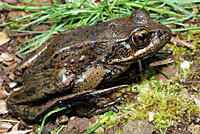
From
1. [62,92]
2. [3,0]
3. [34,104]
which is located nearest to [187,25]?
[62,92]

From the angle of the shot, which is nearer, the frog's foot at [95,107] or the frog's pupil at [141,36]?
the frog's pupil at [141,36]

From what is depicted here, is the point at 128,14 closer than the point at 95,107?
No

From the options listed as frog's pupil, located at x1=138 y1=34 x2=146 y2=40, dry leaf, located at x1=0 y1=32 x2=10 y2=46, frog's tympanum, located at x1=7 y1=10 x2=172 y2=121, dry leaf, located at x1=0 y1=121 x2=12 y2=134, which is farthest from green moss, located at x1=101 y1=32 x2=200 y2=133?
dry leaf, located at x1=0 y1=32 x2=10 y2=46

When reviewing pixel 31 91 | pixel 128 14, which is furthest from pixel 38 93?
pixel 128 14

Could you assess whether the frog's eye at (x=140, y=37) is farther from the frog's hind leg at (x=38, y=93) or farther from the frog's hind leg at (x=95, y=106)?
the frog's hind leg at (x=38, y=93)

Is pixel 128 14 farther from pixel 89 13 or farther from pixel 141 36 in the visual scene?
pixel 141 36

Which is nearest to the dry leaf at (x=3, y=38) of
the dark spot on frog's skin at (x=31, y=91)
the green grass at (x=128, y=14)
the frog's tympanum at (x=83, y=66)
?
the green grass at (x=128, y=14)
